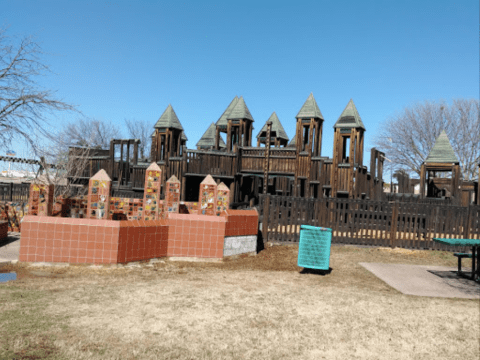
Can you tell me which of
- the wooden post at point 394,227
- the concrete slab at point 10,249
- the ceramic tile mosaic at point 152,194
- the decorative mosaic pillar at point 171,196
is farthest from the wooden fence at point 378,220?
the concrete slab at point 10,249

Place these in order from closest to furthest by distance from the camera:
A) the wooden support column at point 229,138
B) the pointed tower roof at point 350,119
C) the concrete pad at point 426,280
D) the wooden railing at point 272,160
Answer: the concrete pad at point 426,280 → the wooden railing at point 272,160 → the pointed tower roof at point 350,119 → the wooden support column at point 229,138

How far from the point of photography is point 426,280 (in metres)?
8.32

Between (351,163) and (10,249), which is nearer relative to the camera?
(10,249)

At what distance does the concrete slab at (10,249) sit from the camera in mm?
8100

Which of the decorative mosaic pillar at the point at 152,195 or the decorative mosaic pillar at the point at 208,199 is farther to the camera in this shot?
the decorative mosaic pillar at the point at 208,199

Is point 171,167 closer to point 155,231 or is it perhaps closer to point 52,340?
point 155,231

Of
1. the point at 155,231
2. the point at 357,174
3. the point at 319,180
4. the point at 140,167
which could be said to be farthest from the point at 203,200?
the point at 140,167

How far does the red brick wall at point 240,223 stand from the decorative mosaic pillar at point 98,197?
3.02 m

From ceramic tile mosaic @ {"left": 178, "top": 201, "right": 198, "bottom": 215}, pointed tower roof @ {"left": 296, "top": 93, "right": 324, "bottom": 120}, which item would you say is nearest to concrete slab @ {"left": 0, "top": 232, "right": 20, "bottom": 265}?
ceramic tile mosaic @ {"left": 178, "top": 201, "right": 198, "bottom": 215}

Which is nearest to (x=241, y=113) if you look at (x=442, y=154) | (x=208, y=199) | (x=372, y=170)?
(x=372, y=170)

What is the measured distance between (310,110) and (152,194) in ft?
40.3

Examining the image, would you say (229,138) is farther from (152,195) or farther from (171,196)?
(152,195)

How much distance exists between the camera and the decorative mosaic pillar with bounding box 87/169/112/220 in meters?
8.52

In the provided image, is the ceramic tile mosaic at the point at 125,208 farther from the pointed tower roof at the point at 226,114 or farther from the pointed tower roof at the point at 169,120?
the pointed tower roof at the point at 226,114
